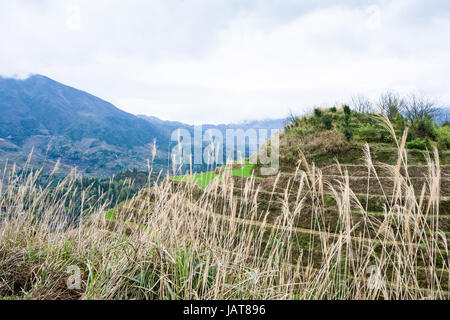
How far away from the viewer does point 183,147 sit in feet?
9.13

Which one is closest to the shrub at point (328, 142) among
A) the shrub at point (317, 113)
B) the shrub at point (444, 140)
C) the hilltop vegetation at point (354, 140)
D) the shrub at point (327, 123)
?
the hilltop vegetation at point (354, 140)

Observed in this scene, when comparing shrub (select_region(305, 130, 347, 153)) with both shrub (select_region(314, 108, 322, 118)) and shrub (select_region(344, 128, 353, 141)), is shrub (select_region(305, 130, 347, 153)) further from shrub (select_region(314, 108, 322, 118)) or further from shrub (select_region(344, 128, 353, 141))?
shrub (select_region(314, 108, 322, 118))

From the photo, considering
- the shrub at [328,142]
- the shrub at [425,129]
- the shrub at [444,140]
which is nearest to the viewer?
the shrub at [444,140]

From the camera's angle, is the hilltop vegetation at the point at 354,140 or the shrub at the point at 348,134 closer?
the hilltop vegetation at the point at 354,140

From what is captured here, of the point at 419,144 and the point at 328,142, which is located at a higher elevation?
the point at 328,142

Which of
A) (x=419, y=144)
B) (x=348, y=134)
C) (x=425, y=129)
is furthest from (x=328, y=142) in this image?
(x=425, y=129)

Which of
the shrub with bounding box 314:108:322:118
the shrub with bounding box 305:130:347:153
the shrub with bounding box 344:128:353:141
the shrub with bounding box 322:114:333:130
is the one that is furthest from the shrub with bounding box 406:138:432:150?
the shrub with bounding box 314:108:322:118

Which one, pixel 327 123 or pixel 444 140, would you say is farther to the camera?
pixel 327 123

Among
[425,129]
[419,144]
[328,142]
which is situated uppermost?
[425,129]

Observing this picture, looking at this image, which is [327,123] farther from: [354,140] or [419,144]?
[419,144]

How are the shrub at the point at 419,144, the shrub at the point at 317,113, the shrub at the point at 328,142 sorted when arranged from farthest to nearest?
1. the shrub at the point at 317,113
2. the shrub at the point at 328,142
3. the shrub at the point at 419,144

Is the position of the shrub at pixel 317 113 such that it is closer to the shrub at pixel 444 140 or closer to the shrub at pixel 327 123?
the shrub at pixel 327 123

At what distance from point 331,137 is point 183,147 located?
15.0 meters
